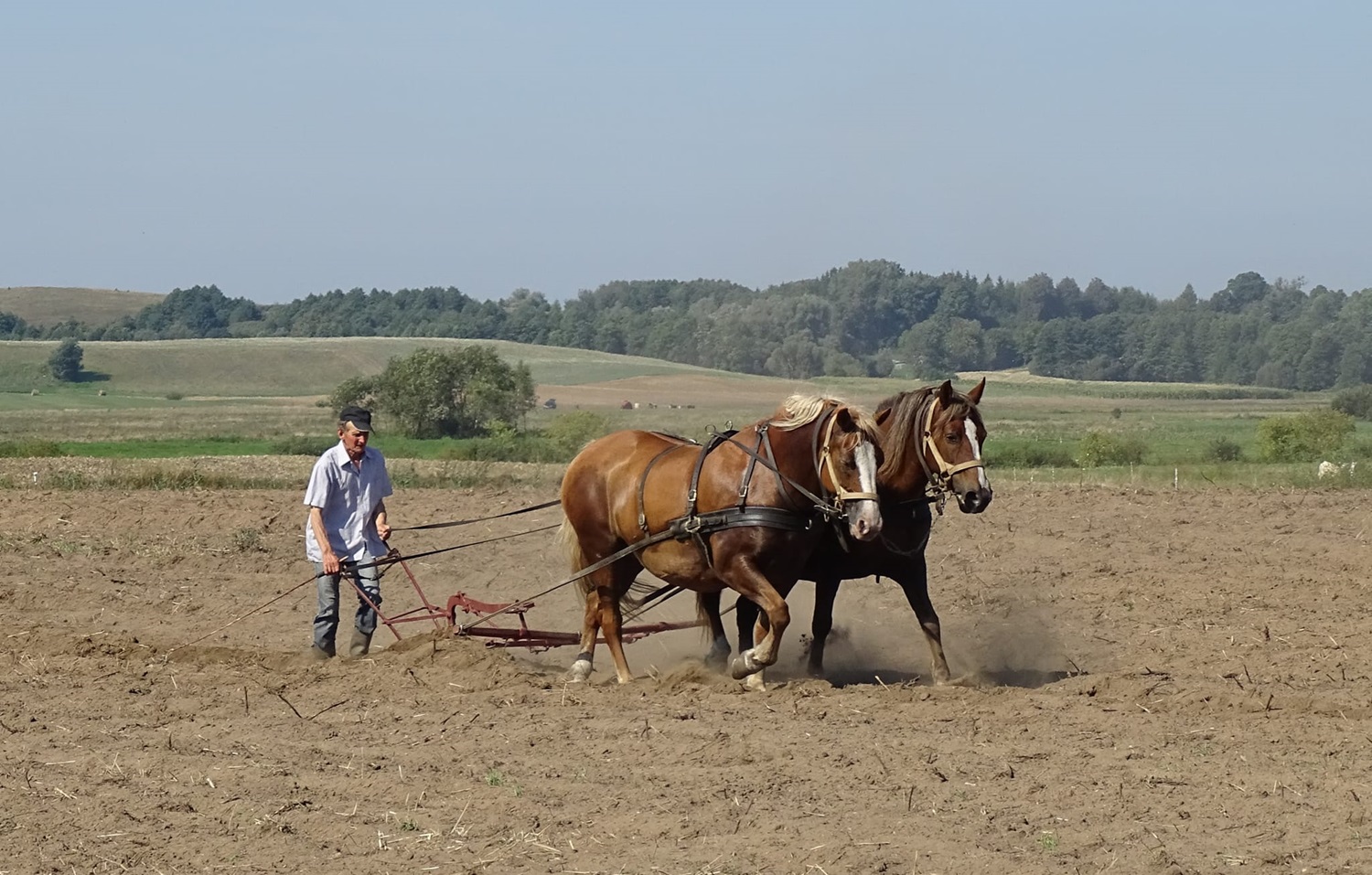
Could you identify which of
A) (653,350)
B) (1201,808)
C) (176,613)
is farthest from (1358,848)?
(653,350)

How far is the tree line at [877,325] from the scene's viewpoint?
110062 mm

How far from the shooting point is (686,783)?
690cm

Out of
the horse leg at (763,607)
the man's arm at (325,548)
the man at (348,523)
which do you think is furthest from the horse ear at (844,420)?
the man's arm at (325,548)

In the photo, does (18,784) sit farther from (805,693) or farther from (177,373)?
(177,373)

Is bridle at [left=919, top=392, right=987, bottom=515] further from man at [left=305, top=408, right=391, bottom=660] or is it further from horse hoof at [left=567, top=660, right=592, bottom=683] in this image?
man at [left=305, top=408, right=391, bottom=660]

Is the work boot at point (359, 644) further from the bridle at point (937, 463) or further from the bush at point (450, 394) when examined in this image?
the bush at point (450, 394)

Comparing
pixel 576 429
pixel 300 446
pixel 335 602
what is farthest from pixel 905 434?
pixel 300 446

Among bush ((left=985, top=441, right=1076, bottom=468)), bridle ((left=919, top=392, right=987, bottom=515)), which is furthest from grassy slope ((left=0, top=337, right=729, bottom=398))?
bridle ((left=919, top=392, right=987, bottom=515))

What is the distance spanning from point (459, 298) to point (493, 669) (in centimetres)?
15049

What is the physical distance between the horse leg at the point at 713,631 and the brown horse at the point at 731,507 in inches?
19.8

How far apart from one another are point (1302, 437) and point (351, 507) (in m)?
28.6

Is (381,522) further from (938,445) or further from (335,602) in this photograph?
(938,445)

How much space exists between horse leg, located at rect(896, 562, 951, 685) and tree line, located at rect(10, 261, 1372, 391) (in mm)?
88455

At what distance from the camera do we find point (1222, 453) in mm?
36594
